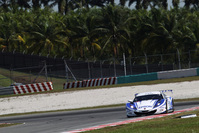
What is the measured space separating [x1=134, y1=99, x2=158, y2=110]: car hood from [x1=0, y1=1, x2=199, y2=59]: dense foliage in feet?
113

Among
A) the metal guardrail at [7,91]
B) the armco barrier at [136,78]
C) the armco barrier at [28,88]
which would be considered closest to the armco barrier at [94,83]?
the armco barrier at [136,78]

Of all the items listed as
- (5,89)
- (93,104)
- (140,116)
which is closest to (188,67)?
(93,104)

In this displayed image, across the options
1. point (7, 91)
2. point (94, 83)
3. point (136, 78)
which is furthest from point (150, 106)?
point (7, 91)

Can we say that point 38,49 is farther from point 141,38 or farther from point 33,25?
point 141,38

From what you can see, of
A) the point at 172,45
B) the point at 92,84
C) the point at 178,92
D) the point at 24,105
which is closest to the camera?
the point at 178,92

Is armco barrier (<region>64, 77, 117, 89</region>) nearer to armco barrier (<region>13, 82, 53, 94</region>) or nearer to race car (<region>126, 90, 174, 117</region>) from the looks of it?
armco barrier (<region>13, 82, 53, 94</region>)

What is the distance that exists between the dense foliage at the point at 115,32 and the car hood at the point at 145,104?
113 feet

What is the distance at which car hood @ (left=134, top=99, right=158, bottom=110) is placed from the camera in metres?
17.4

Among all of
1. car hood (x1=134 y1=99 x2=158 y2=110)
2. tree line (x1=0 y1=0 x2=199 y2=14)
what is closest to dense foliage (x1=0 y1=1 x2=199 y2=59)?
tree line (x1=0 y1=0 x2=199 y2=14)

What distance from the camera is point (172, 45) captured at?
52.6m

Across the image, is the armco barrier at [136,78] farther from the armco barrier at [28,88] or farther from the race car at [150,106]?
the race car at [150,106]

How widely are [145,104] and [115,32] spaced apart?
3755 centimetres

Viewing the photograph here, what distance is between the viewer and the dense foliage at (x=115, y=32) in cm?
5316

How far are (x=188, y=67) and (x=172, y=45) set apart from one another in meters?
17.2
